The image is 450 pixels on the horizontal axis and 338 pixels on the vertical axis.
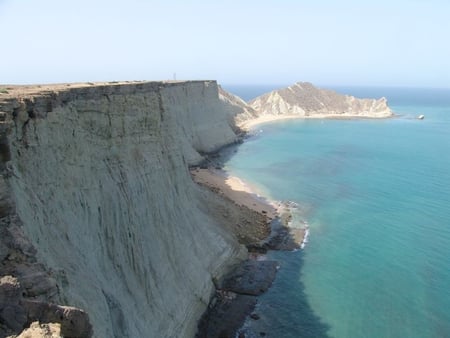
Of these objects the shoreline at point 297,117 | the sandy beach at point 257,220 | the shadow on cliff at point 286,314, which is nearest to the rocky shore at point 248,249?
the sandy beach at point 257,220

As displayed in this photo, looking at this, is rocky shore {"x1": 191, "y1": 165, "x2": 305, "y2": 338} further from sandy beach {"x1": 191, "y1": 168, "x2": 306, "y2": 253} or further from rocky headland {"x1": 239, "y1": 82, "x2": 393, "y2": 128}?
rocky headland {"x1": 239, "y1": 82, "x2": 393, "y2": 128}

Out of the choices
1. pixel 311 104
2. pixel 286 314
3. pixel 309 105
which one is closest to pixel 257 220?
pixel 286 314

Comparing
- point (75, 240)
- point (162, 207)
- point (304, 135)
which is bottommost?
point (304, 135)

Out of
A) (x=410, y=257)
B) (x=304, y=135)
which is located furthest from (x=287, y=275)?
(x=304, y=135)

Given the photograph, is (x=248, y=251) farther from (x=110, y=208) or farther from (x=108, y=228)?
(x=108, y=228)

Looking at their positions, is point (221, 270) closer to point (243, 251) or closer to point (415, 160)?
point (243, 251)

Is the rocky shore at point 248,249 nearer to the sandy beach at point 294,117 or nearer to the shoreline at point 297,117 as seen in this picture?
the sandy beach at point 294,117

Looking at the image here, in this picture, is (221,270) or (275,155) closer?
(221,270)
